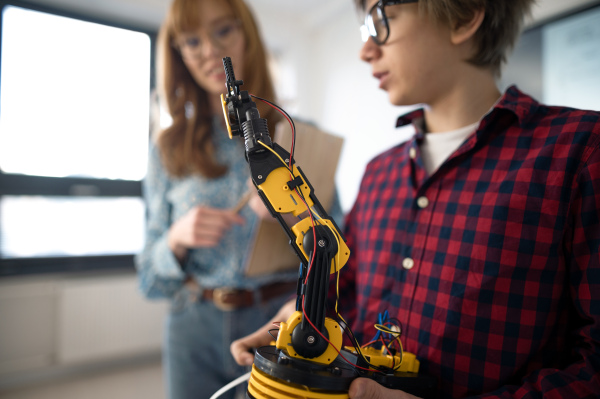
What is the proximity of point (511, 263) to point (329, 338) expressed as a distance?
348 mm

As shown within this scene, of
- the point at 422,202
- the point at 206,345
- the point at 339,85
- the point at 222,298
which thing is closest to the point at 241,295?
the point at 222,298

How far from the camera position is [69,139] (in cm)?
271

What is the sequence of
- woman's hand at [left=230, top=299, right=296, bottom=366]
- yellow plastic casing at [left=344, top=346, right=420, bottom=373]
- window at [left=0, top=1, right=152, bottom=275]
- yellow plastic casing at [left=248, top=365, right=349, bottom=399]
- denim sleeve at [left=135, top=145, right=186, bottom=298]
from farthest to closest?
window at [left=0, top=1, right=152, bottom=275], denim sleeve at [left=135, top=145, right=186, bottom=298], woman's hand at [left=230, top=299, right=296, bottom=366], yellow plastic casing at [left=344, top=346, right=420, bottom=373], yellow plastic casing at [left=248, top=365, right=349, bottom=399]

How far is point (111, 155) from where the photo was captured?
2875 mm

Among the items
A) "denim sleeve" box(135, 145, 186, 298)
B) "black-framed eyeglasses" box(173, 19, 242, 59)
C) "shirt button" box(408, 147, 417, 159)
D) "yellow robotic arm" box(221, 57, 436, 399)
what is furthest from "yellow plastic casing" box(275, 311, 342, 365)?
"black-framed eyeglasses" box(173, 19, 242, 59)

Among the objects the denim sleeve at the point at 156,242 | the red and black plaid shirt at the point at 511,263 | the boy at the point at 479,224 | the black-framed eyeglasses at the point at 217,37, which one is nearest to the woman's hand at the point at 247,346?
the boy at the point at 479,224

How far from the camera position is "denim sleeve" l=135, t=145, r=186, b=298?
4.25 ft

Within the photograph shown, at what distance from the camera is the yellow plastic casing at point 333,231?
1.76 feet

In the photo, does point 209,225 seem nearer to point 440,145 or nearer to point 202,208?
point 202,208

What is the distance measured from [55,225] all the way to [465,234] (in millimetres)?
2891

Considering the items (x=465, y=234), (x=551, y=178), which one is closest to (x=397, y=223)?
(x=465, y=234)

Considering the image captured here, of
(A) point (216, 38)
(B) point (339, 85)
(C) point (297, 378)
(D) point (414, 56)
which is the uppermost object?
(B) point (339, 85)

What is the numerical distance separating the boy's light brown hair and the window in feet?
Answer: 8.06

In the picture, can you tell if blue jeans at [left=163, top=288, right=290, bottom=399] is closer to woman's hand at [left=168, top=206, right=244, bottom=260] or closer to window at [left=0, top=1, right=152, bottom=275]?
woman's hand at [left=168, top=206, right=244, bottom=260]
